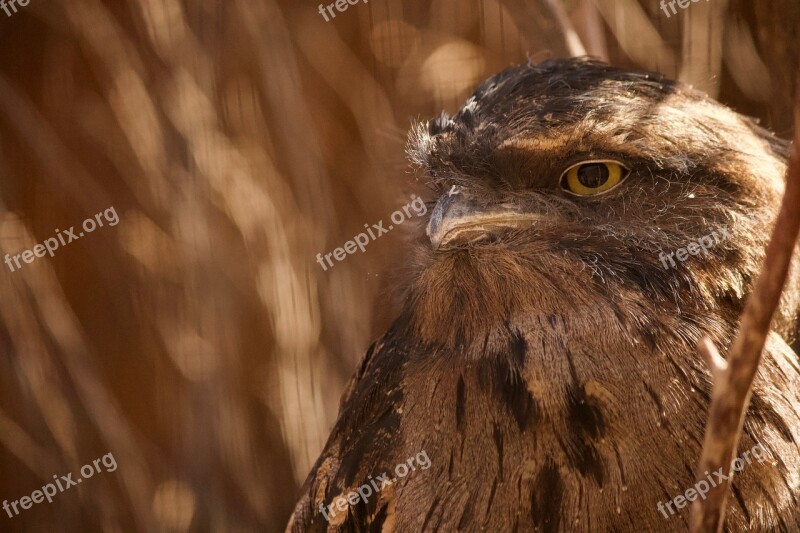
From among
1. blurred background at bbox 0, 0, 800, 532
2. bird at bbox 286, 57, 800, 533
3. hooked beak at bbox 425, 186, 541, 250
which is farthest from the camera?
blurred background at bbox 0, 0, 800, 532

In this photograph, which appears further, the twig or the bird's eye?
the bird's eye

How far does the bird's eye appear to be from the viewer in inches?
71.2

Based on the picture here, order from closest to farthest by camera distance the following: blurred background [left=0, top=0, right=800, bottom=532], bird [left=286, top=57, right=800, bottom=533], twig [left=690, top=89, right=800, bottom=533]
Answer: twig [left=690, top=89, right=800, bottom=533]
bird [left=286, top=57, right=800, bottom=533]
blurred background [left=0, top=0, right=800, bottom=532]

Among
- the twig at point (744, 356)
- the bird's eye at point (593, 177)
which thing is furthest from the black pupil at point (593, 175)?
the twig at point (744, 356)

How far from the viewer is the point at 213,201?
3.62 meters

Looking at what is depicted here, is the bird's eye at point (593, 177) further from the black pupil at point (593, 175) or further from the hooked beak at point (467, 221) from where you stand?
the hooked beak at point (467, 221)

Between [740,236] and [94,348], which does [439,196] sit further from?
[94,348]

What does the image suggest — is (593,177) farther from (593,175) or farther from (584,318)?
(584,318)

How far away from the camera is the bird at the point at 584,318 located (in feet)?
5.51

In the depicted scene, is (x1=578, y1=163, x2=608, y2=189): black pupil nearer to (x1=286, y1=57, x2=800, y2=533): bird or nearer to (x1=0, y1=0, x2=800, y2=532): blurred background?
(x1=286, y1=57, x2=800, y2=533): bird

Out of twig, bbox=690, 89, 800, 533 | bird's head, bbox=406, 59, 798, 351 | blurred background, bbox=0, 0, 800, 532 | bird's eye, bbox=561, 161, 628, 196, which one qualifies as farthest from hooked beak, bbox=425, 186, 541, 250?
blurred background, bbox=0, 0, 800, 532

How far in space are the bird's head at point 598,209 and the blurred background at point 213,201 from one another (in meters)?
1.15

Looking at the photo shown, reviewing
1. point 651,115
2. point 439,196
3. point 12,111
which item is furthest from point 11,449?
point 651,115

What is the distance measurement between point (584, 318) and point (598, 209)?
0.81 ft
